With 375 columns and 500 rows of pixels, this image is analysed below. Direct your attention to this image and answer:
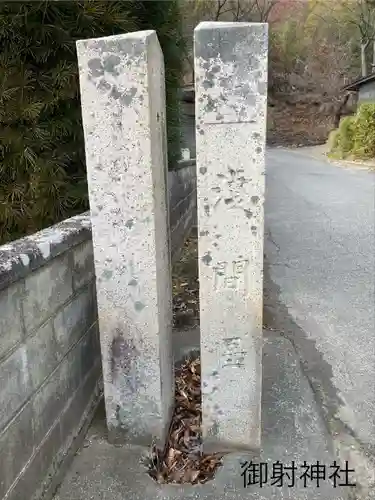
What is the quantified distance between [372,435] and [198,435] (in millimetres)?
1005

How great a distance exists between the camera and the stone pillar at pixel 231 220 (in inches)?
80.7

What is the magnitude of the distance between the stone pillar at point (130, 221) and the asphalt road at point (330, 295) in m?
1.20

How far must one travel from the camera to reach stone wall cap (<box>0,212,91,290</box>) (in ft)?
5.82

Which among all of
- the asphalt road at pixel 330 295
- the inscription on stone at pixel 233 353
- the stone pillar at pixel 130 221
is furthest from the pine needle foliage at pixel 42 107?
the asphalt road at pixel 330 295

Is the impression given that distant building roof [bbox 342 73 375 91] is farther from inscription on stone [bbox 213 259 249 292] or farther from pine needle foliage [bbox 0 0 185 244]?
inscription on stone [bbox 213 259 249 292]

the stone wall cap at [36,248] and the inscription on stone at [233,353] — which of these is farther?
the inscription on stone at [233,353]

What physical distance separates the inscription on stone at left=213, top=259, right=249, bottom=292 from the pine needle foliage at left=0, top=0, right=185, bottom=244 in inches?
66.4

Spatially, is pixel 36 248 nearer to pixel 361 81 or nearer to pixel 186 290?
pixel 186 290

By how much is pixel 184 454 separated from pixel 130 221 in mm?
1311

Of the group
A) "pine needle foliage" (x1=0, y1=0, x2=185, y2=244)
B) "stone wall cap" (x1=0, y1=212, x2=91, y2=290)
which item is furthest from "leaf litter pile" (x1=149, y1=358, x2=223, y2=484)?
"pine needle foliage" (x1=0, y1=0, x2=185, y2=244)

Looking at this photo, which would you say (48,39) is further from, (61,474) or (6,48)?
(61,474)

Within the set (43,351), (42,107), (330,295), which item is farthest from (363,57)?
(43,351)

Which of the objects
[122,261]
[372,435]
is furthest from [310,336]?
[122,261]

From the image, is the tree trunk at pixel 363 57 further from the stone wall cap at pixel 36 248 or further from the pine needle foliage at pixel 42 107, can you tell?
the stone wall cap at pixel 36 248
